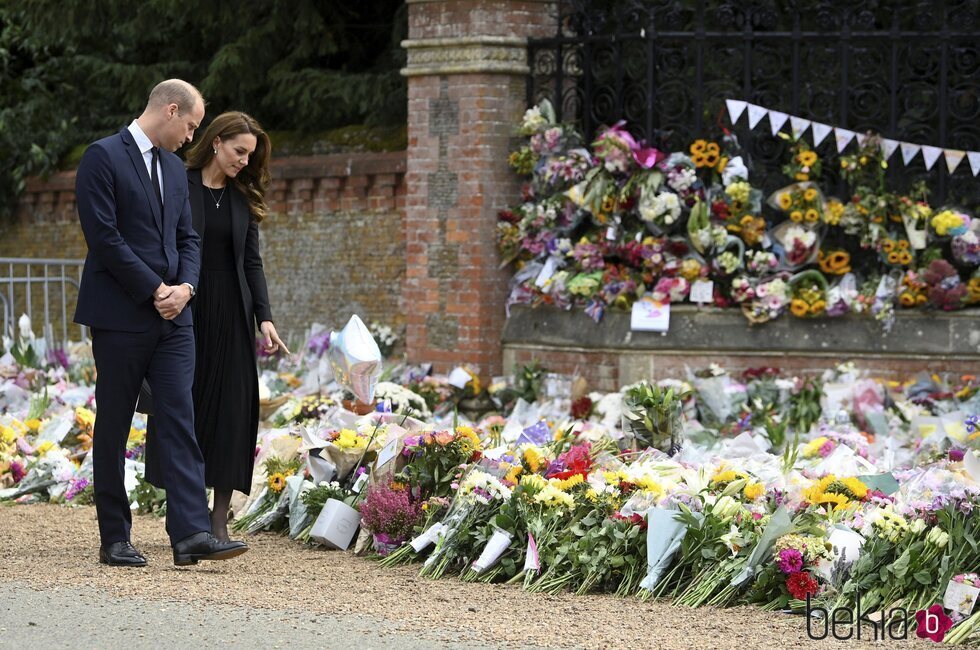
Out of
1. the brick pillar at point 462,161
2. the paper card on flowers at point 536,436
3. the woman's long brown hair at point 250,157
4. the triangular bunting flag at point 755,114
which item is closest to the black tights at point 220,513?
the woman's long brown hair at point 250,157

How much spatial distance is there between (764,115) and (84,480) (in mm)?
5098

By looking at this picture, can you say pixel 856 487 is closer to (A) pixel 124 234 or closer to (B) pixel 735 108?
(A) pixel 124 234

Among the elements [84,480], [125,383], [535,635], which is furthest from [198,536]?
[84,480]

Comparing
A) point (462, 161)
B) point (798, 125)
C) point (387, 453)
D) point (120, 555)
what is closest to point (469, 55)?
point (462, 161)

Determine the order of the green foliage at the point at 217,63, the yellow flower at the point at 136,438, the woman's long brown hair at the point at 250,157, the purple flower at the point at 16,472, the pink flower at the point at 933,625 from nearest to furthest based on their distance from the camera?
the pink flower at the point at 933,625 → the woman's long brown hair at the point at 250,157 → the purple flower at the point at 16,472 → the yellow flower at the point at 136,438 → the green foliage at the point at 217,63

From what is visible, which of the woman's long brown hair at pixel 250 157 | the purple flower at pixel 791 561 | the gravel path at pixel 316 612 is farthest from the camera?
the woman's long brown hair at pixel 250 157

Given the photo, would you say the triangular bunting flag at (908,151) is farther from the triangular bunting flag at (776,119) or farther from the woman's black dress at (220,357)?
the woman's black dress at (220,357)

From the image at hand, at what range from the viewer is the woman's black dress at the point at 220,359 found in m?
6.39

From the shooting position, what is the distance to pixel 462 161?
35.8ft

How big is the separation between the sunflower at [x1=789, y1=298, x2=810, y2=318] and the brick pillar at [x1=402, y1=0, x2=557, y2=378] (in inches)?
82.4

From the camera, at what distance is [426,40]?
10914 mm

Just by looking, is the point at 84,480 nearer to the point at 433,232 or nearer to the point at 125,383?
the point at 125,383

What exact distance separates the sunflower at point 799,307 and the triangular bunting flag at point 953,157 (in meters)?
1.31

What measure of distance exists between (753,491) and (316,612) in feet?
5.83
